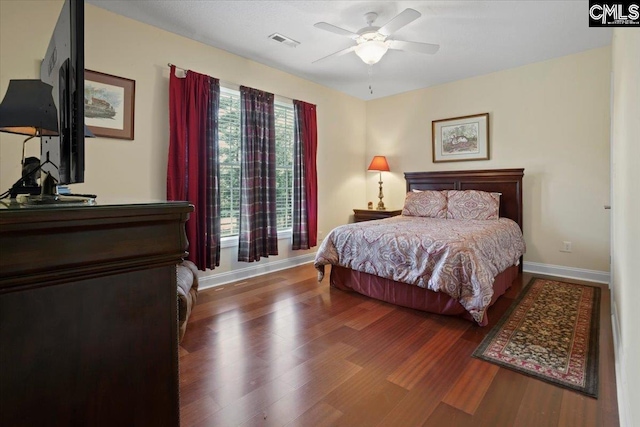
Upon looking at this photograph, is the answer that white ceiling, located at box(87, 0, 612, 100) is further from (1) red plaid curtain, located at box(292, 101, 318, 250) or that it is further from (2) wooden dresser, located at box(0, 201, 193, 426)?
(2) wooden dresser, located at box(0, 201, 193, 426)

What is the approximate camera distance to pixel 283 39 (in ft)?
10.7

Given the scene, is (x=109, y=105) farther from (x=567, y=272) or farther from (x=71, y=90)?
(x=567, y=272)

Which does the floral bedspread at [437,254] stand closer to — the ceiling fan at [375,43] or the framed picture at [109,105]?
the ceiling fan at [375,43]

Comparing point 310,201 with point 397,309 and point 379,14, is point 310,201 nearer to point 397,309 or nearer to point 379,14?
point 397,309

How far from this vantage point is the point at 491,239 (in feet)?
9.39

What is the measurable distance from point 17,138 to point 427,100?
4703 mm

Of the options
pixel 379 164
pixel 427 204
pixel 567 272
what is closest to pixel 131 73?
pixel 379 164

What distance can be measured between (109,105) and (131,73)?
1.23ft

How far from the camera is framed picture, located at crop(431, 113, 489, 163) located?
A: 427cm

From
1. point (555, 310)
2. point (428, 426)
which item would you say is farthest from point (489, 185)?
point (428, 426)

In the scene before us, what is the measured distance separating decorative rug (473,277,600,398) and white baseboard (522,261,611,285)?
0.52 meters

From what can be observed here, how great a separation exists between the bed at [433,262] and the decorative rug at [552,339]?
8.5 inches

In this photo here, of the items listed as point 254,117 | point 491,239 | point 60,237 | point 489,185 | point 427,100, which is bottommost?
point 491,239

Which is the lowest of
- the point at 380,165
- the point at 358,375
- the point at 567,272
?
the point at 358,375
